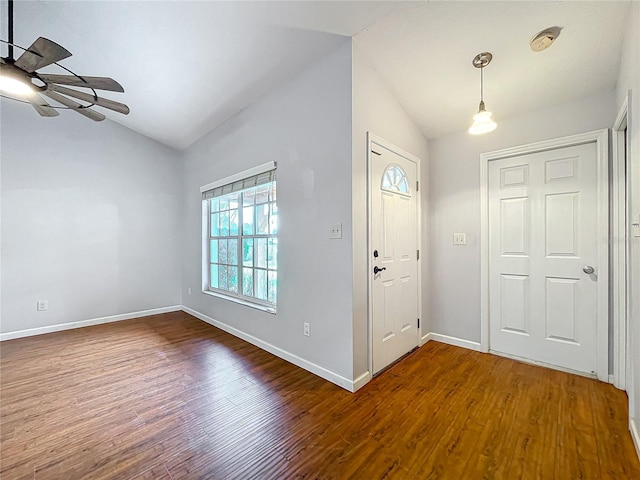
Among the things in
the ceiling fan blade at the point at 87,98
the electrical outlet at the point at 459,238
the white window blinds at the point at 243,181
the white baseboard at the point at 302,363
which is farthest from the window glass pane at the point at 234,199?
the electrical outlet at the point at 459,238

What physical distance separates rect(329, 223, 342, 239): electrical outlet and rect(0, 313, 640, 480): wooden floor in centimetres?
121

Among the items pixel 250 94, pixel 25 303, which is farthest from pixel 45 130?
pixel 250 94

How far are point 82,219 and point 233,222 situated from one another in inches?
91.0

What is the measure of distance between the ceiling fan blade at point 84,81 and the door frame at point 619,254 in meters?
3.76

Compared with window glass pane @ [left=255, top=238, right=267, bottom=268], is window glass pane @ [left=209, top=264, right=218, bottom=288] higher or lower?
lower

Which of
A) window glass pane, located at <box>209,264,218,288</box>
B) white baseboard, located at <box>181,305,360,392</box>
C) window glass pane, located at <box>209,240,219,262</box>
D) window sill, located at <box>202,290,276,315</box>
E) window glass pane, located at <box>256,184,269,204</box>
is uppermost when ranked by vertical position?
window glass pane, located at <box>256,184,269,204</box>

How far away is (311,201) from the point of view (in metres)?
2.43

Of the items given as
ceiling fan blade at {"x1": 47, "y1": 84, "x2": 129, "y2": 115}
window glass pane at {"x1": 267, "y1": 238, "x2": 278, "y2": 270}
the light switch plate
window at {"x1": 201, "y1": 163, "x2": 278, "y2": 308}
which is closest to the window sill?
window at {"x1": 201, "y1": 163, "x2": 278, "y2": 308}

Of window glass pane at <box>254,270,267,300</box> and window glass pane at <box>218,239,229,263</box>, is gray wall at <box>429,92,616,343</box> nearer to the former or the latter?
window glass pane at <box>254,270,267,300</box>

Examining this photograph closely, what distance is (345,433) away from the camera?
1645 mm

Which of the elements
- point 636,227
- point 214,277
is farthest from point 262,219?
point 636,227

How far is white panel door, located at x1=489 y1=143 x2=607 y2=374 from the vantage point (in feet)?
7.51

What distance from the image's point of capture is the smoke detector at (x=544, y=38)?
70.8 inches

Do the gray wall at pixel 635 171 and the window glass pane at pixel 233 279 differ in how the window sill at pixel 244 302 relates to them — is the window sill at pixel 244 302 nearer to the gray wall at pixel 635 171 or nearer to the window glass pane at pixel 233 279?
the window glass pane at pixel 233 279
